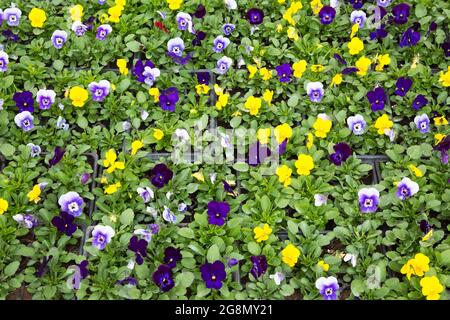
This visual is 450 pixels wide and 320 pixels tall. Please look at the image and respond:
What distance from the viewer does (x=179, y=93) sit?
12.3 ft

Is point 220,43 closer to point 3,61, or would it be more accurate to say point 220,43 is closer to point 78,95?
point 78,95

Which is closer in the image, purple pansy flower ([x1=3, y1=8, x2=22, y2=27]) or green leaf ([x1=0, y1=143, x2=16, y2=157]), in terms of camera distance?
green leaf ([x1=0, y1=143, x2=16, y2=157])

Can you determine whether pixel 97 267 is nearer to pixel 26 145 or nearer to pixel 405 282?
pixel 26 145

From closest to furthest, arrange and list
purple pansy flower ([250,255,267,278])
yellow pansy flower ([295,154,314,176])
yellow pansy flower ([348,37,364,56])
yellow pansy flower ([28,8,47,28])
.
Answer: purple pansy flower ([250,255,267,278]), yellow pansy flower ([295,154,314,176]), yellow pansy flower ([348,37,364,56]), yellow pansy flower ([28,8,47,28])

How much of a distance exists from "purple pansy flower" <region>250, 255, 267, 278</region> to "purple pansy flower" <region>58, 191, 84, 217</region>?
36.9 inches

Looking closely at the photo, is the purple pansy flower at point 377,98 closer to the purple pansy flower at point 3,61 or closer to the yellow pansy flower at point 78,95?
the yellow pansy flower at point 78,95

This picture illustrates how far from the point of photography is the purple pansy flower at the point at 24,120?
346cm

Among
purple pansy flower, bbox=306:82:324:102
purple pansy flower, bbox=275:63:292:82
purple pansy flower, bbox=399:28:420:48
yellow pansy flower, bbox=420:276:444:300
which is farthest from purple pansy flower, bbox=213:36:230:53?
yellow pansy flower, bbox=420:276:444:300

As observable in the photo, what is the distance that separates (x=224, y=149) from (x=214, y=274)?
2.74ft

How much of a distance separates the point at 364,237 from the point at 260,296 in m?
0.63

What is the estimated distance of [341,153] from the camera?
3363 millimetres

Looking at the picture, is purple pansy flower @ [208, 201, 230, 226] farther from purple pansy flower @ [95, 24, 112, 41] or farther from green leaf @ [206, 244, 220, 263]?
purple pansy flower @ [95, 24, 112, 41]

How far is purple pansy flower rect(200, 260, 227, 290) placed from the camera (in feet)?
9.46

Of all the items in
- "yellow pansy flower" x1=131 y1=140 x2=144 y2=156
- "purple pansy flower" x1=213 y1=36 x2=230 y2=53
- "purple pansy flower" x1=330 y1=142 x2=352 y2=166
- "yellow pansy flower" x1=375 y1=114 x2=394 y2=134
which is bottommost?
"purple pansy flower" x1=330 y1=142 x2=352 y2=166
